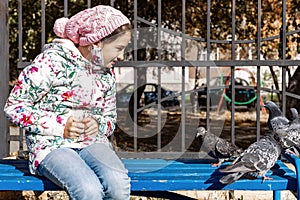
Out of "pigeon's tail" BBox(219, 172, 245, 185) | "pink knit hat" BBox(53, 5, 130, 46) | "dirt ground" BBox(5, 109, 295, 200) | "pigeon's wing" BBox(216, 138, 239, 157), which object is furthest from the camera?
"dirt ground" BBox(5, 109, 295, 200)

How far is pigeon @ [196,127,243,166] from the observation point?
3613mm

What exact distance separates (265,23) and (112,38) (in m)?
8.16

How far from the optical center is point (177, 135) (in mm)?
11281

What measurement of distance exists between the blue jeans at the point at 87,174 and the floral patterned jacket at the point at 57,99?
0.32 feet

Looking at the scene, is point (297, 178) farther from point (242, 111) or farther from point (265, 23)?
point (242, 111)

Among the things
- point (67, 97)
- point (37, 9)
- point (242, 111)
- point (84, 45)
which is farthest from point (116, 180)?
point (242, 111)

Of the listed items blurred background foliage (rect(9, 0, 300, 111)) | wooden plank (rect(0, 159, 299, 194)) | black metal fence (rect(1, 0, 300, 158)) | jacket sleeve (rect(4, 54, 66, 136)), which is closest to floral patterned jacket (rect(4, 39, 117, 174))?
jacket sleeve (rect(4, 54, 66, 136))

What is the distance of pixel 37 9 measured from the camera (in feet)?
34.0

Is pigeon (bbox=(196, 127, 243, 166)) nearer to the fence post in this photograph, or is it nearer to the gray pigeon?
the gray pigeon

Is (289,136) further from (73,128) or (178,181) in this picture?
(73,128)

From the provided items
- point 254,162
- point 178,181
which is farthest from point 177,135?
point 254,162

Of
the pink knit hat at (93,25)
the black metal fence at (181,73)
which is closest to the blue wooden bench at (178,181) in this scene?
the pink knit hat at (93,25)

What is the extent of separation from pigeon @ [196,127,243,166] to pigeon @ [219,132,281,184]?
362 millimetres

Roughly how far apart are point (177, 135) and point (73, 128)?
809cm
